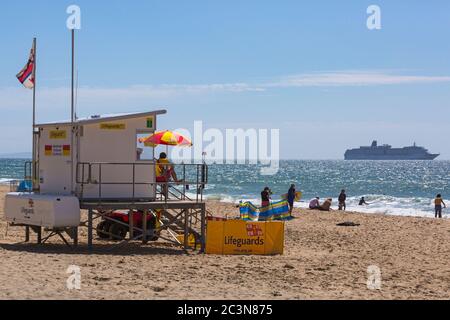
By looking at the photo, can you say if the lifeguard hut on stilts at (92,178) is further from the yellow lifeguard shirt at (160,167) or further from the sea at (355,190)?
the sea at (355,190)

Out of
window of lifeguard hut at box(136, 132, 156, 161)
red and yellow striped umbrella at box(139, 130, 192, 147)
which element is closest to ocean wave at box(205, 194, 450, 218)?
red and yellow striped umbrella at box(139, 130, 192, 147)

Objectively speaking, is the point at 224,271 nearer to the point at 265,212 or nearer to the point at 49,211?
the point at 49,211

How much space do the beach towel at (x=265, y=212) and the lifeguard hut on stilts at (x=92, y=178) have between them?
32.1 feet

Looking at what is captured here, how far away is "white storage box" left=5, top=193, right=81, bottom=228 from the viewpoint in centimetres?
1686

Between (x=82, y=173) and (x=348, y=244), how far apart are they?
30.1 feet

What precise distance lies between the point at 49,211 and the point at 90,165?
1.45 meters

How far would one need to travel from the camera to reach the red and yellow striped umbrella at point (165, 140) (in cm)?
1781

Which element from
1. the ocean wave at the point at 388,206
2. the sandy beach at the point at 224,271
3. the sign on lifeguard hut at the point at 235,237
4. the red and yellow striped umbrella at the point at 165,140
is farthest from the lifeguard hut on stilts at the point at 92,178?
the ocean wave at the point at 388,206

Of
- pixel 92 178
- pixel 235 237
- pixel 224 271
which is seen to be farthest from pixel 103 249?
pixel 224 271

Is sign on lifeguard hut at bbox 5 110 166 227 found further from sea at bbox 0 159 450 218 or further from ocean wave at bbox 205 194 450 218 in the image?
sea at bbox 0 159 450 218

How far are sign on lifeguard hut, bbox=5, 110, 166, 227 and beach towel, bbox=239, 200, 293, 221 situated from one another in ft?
33.6

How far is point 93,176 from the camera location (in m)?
17.8
